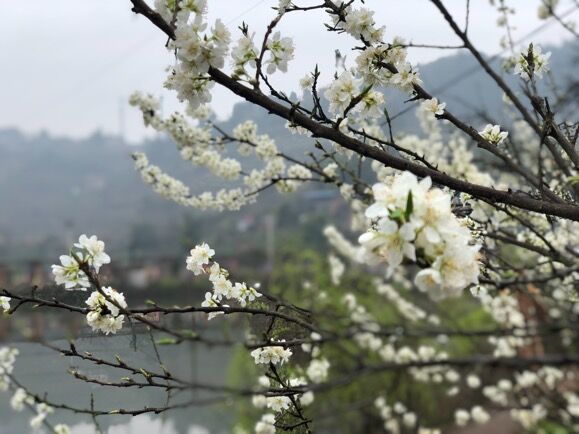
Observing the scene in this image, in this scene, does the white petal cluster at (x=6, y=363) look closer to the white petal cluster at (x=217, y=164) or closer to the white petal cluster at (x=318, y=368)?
the white petal cluster at (x=217, y=164)

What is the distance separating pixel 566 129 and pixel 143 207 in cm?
442

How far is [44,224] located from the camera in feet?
18.4

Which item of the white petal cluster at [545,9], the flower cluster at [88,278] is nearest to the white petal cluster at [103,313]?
the flower cluster at [88,278]

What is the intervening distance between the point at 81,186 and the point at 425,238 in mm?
5947

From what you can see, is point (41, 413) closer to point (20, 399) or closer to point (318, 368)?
point (20, 399)

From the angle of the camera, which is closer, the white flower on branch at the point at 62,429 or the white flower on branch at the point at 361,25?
the white flower on branch at the point at 361,25

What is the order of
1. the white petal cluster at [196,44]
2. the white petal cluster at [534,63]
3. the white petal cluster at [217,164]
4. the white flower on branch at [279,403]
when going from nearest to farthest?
the white petal cluster at [196,44]
the white petal cluster at [534,63]
the white flower on branch at [279,403]
the white petal cluster at [217,164]

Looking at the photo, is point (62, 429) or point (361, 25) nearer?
point (361, 25)

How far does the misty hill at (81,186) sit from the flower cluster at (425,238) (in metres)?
2.35

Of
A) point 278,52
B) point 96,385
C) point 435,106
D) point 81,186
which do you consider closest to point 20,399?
point 96,385

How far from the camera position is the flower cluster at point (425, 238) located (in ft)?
2.38

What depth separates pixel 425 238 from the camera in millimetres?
739

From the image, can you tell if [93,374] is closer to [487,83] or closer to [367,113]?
[367,113]

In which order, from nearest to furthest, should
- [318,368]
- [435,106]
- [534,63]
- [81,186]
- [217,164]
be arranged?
[435,106] < [534,63] < [217,164] < [318,368] < [81,186]
